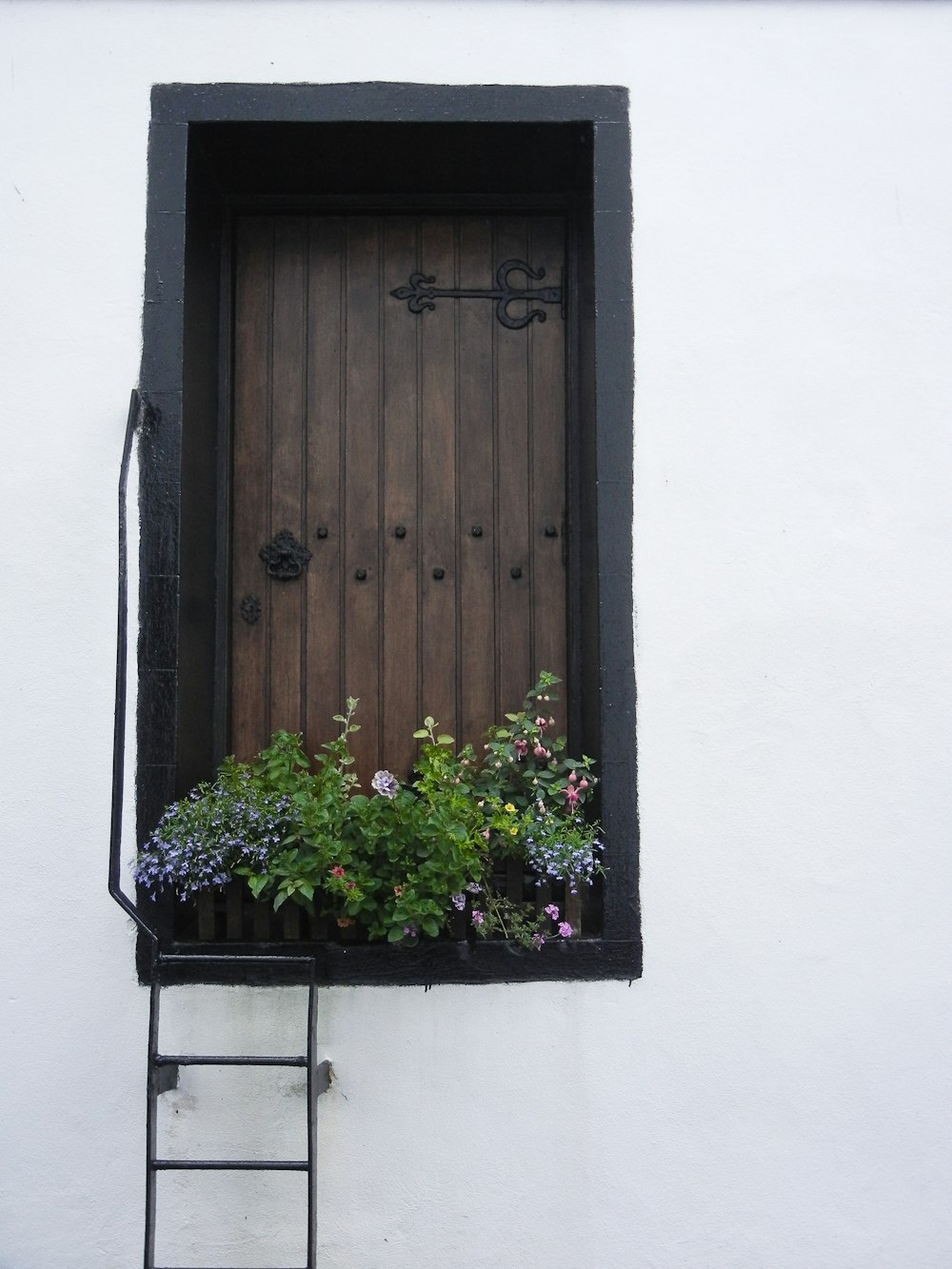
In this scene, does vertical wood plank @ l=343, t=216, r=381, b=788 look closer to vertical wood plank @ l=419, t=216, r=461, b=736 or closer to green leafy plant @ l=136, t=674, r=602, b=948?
vertical wood plank @ l=419, t=216, r=461, b=736

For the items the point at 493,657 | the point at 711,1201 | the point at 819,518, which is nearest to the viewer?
the point at 711,1201

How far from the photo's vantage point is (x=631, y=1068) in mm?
2738

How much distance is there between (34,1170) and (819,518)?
273 centimetres

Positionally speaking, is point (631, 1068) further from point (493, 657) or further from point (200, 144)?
point (200, 144)

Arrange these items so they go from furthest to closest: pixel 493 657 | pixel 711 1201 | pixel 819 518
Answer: pixel 493 657 → pixel 819 518 → pixel 711 1201

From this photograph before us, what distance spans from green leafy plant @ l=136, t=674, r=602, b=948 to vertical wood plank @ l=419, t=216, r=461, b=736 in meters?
0.36

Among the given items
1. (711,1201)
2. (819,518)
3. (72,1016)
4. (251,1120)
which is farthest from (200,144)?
(711,1201)

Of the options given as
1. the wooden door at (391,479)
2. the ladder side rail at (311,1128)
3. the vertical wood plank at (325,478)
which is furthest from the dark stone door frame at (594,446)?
the vertical wood plank at (325,478)

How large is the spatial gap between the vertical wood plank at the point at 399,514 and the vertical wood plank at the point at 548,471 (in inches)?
14.5

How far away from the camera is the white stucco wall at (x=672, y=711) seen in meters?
2.71

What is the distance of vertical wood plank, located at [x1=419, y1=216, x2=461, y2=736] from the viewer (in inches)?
126

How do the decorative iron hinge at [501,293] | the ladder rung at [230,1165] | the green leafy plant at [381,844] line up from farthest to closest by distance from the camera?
the decorative iron hinge at [501,293]
the green leafy plant at [381,844]
the ladder rung at [230,1165]

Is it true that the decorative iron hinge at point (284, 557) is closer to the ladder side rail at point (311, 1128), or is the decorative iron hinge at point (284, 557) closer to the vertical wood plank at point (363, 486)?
the vertical wood plank at point (363, 486)

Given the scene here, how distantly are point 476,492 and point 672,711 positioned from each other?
0.93 meters
